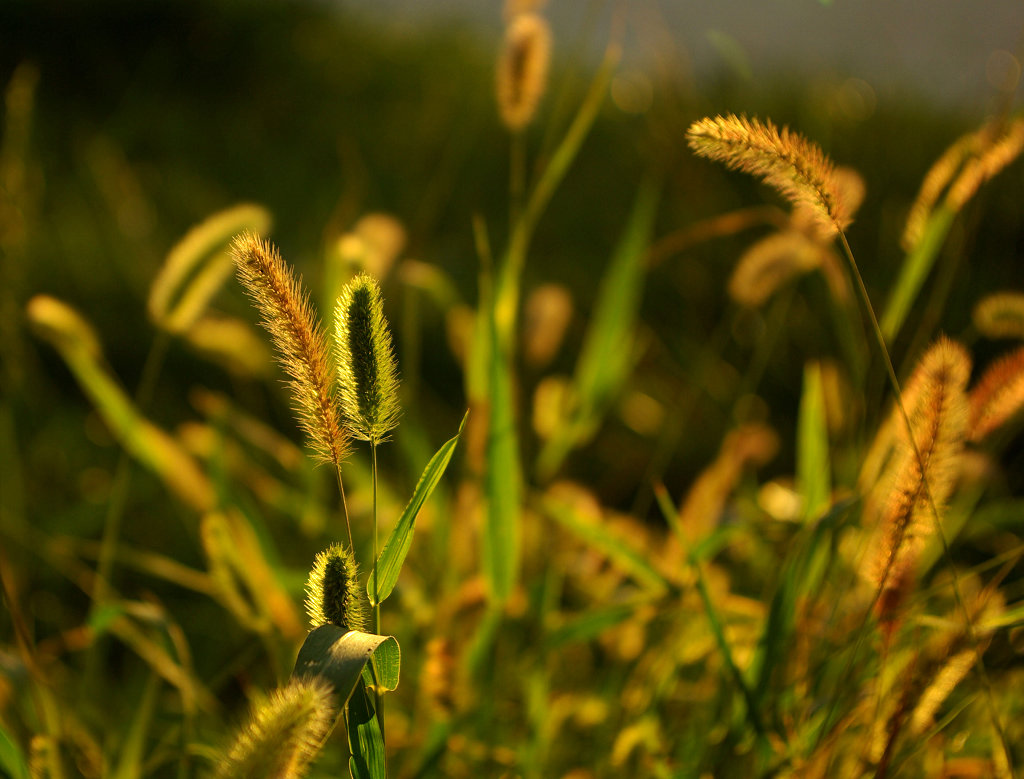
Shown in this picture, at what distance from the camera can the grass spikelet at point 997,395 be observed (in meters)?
0.71

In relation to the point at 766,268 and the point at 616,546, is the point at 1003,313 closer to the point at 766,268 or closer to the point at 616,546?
the point at 766,268

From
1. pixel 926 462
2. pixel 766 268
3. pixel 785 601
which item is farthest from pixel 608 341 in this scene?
pixel 926 462

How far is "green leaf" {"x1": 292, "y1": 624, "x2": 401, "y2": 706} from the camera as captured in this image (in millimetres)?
430

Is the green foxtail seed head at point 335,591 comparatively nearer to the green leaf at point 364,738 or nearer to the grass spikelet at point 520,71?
the green leaf at point 364,738

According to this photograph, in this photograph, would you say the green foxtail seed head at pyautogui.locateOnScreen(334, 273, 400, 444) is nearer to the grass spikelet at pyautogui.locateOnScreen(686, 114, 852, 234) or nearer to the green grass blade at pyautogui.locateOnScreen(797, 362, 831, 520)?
the grass spikelet at pyautogui.locateOnScreen(686, 114, 852, 234)

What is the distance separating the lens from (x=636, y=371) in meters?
1.89

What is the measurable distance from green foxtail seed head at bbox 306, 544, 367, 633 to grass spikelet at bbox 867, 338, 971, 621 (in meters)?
0.33

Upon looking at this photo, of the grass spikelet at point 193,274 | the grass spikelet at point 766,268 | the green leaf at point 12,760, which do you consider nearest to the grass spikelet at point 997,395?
the grass spikelet at point 766,268

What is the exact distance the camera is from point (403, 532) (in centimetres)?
52

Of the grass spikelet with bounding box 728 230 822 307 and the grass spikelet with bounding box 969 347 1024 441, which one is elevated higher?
the grass spikelet with bounding box 728 230 822 307

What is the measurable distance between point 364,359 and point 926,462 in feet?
1.26

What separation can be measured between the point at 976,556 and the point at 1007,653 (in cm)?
82

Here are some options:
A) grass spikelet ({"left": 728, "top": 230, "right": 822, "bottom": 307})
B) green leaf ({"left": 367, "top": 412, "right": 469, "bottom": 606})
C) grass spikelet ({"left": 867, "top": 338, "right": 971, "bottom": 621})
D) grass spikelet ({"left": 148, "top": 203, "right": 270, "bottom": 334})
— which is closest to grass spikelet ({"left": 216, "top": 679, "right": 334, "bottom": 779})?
green leaf ({"left": 367, "top": 412, "right": 469, "bottom": 606})

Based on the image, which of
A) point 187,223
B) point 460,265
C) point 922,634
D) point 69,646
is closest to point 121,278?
point 187,223
